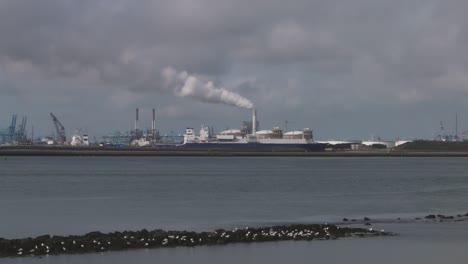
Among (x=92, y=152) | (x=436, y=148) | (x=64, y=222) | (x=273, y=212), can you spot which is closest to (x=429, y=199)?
(x=273, y=212)

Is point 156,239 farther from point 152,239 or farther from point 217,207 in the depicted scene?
point 217,207

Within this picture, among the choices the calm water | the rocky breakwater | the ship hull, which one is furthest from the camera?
the ship hull

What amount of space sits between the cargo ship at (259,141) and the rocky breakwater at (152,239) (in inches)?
4802

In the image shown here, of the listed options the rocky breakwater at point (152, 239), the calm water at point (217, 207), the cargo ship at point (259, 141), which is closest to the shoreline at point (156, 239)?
the rocky breakwater at point (152, 239)

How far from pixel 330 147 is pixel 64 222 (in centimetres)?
14918

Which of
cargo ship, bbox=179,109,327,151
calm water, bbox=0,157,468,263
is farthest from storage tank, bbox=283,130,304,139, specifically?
calm water, bbox=0,157,468,263

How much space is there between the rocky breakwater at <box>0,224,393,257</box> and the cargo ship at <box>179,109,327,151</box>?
122 m

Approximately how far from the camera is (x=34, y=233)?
2606cm

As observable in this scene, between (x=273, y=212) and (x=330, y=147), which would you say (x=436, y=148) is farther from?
(x=273, y=212)

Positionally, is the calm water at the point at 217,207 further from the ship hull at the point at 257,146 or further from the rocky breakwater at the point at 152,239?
the ship hull at the point at 257,146

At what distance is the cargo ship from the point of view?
152 m

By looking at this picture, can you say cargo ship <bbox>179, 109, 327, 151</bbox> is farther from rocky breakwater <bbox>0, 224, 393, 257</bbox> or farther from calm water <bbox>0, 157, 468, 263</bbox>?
rocky breakwater <bbox>0, 224, 393, 257</bbox>

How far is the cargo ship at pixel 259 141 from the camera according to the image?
152500 millimetres

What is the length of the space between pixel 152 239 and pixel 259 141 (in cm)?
13145
